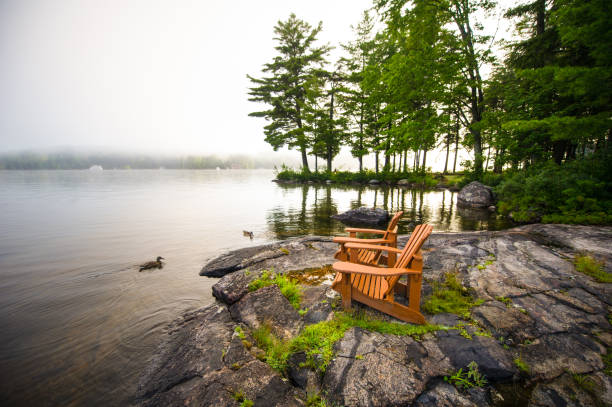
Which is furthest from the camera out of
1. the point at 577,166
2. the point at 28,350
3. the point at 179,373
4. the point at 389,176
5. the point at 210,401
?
the point at 389,176

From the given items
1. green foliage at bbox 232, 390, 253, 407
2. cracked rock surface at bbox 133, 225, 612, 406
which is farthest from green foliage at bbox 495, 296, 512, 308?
green foliage at bbox 232, 390, 253, 407

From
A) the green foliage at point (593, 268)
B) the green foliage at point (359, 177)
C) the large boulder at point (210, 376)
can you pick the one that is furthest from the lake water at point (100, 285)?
the green foliage at point (359, 177)

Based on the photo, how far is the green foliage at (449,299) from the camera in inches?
135

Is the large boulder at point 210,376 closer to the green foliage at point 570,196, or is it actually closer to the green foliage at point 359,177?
the green foliage at point 570,196

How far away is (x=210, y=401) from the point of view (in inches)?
89.4

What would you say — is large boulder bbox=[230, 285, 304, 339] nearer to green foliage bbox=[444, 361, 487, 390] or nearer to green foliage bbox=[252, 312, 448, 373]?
green foliage bbox=[252, 312, 448, 373]

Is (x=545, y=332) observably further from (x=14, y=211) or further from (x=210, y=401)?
(x=14, y=211)

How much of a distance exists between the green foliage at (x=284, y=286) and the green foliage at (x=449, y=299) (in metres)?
2.01

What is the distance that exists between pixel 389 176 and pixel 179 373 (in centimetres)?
2945

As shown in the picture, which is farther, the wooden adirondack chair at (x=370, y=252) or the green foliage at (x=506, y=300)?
the wooden adirondack chair at (x=370, y=252)

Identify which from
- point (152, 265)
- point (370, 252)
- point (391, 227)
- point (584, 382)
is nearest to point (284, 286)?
point (370, 252)

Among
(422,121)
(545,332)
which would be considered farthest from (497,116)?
(545,332)

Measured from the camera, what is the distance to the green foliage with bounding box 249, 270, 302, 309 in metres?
3.90

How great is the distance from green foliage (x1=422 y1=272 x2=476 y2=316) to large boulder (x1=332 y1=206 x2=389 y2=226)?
259 inches
